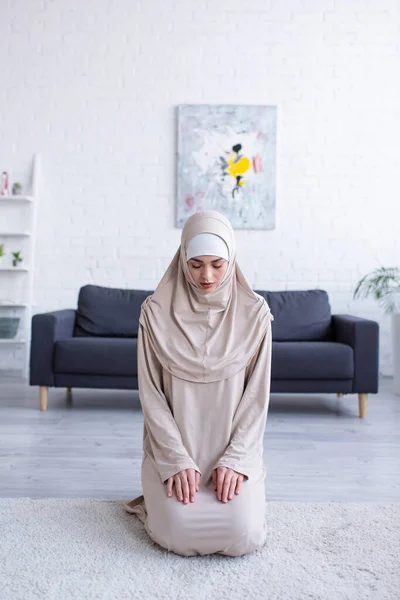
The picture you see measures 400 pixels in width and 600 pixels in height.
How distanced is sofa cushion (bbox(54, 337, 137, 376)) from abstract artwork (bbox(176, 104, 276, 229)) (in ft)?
5.07

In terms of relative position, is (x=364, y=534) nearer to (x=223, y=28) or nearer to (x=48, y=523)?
(x=48, y=523)

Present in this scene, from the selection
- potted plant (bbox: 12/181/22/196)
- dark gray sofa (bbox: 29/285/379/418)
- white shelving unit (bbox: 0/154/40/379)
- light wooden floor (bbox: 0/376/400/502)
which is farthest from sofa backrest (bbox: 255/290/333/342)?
potted plant (bbox: 12/181/22/196)

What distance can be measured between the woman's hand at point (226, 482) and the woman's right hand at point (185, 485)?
61mm

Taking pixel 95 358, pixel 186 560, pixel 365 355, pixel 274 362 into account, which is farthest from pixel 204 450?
pixel 365 355

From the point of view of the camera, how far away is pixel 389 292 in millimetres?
4406

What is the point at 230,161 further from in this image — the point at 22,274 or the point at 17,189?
the point at 22,274

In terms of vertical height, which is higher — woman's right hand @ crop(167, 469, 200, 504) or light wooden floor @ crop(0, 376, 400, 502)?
woman's right hand @ crop(167, 469, 200, 504)

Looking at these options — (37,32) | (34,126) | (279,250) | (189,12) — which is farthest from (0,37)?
(279,250)

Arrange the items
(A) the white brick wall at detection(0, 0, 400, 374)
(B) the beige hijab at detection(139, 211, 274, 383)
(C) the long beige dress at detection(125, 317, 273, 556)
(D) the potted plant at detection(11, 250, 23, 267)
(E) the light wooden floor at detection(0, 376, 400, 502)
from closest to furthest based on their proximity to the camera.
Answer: (C) the long beige dress at detection(125, 317, 273, 556) → (B) the beige hijab at detection(139, 211, 274, 383) → (E) the light wooden floor at detection(0, 376, 400, 502) → (D) the potted plant at detection(11, 250, 23, 267) → (A) the white brick wall at detection(0, 0, 400, 374)

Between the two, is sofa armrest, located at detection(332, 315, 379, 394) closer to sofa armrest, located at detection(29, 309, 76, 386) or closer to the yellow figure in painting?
the yellow figure in painting

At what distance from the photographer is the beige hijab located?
1840mm

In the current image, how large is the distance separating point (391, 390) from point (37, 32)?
3821 millimetres

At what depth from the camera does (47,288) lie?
489 cm

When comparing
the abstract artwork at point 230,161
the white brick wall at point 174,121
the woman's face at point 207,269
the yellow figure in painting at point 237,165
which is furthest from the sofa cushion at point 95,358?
the woman's face at point 207,269
